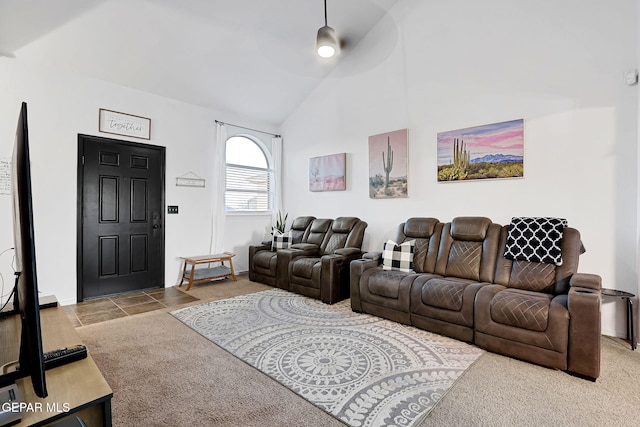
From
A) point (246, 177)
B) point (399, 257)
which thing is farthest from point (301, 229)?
point (399, 257)

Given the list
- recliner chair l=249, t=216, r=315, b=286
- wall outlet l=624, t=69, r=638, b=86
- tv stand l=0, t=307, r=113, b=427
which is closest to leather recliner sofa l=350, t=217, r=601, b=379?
wall outlet l=624, t=69, r=638, b=86

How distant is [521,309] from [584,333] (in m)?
0.38

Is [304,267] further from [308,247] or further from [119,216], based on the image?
[119,216]

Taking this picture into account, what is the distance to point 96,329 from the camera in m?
3.02

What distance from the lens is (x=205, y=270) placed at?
4.97 metres

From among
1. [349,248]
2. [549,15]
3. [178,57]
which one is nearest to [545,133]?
[549,15]

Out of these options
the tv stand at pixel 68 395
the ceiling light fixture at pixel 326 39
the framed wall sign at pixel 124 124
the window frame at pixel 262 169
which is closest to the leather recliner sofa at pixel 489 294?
the ceiling light fixture at pixel 326 39

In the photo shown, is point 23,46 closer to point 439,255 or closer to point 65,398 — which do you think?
point 65,398

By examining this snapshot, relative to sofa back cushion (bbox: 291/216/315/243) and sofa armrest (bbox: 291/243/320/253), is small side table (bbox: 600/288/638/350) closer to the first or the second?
sofa armrest (bbox: 291/243/320/253)

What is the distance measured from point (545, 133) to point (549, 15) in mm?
1202

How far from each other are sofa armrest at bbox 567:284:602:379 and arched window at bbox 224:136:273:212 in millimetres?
4771

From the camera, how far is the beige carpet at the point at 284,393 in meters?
1.75

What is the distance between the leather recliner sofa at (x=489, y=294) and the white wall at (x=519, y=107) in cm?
43

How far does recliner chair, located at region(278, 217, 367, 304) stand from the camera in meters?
3.80
